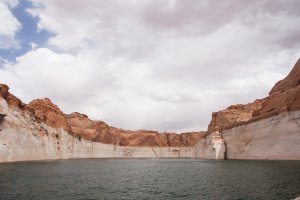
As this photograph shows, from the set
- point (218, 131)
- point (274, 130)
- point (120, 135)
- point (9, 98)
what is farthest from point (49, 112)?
point (120, 135)

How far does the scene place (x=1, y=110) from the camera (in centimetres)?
4869

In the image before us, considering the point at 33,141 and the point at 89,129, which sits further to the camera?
the point at 89,129

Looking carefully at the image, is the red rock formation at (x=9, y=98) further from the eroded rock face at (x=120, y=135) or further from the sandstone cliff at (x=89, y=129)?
the eroded rock face at (x=120, y=135)

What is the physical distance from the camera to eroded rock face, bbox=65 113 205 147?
12596cm

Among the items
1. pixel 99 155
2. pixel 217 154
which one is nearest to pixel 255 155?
pixel 217 154

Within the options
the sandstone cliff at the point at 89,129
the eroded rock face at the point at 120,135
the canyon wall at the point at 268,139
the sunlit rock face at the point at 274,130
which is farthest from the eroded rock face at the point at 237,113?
the eroded rock face at the point at 120,135

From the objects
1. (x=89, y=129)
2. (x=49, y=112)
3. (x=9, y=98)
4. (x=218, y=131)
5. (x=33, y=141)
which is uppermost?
(x=49, y=112)

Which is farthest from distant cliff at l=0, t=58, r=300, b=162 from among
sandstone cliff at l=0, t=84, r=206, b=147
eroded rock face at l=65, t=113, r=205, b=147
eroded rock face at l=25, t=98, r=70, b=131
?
eroded rock face at l=65, t=113, r=205, b=147

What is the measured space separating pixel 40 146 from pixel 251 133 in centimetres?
4495

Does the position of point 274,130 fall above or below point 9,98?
below

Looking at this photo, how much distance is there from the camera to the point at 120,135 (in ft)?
514

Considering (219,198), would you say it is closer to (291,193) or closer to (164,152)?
(291,193)

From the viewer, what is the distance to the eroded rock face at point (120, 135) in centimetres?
12596

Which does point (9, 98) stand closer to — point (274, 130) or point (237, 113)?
point (274, 130)
